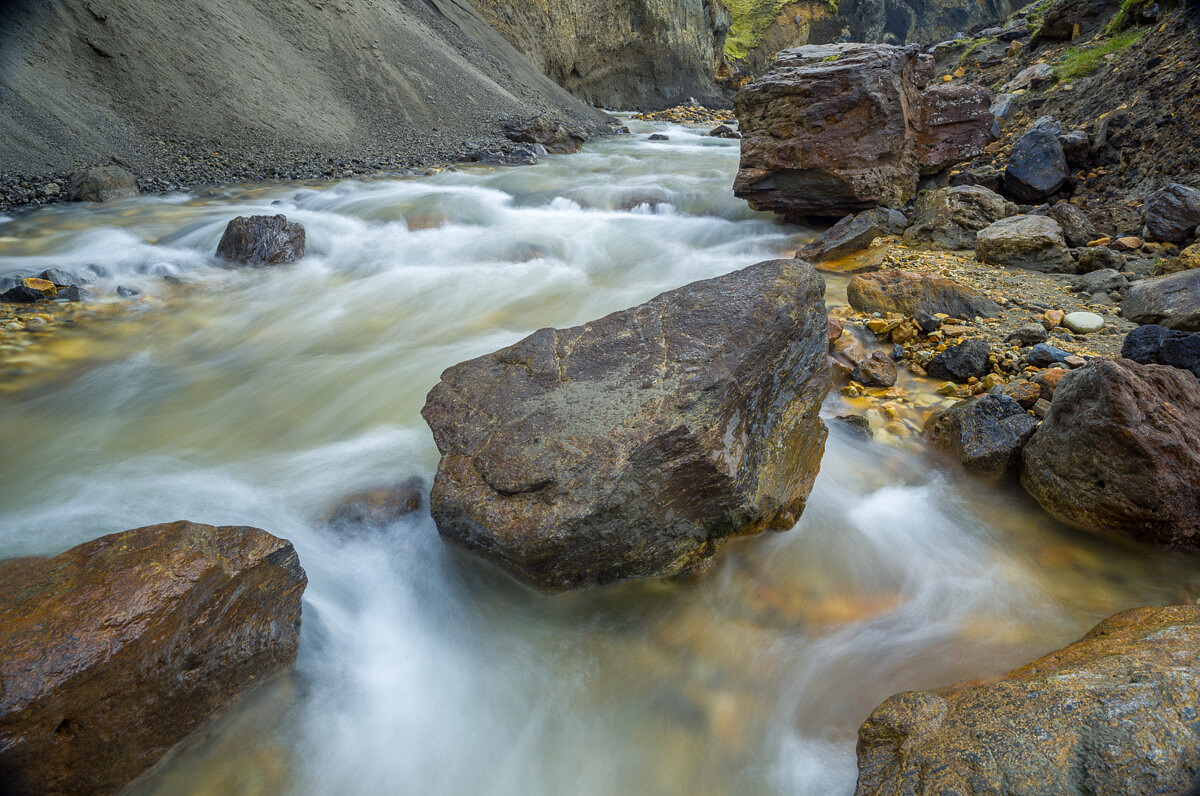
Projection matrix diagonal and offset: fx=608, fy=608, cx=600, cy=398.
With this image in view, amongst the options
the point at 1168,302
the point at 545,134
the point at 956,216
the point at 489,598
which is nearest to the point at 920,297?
the point at 1168,302

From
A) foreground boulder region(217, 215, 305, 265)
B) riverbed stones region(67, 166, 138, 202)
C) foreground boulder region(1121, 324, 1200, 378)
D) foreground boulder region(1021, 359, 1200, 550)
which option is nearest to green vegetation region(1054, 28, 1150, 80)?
foreground boulder region(1121, 324, 1200, 378)

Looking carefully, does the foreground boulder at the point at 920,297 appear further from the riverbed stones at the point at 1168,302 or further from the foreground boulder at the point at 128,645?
the foreground boulder at the point at 128,645

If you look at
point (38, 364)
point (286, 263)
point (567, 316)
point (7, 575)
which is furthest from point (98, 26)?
point (7, 575)

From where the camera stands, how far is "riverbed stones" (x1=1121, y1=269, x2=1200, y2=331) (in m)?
3.69

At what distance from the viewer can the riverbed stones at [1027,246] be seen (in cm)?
505

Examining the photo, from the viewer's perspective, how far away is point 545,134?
13180mm

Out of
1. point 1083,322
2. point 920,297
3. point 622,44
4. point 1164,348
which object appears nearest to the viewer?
point 1164,348

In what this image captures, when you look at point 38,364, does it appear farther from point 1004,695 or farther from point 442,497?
point 1004,695

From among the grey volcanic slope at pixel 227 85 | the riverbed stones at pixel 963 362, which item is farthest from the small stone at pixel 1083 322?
the grey volcanic slope at pixel 227 85

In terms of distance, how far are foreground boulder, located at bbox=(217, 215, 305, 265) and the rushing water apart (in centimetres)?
177

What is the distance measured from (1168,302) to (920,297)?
1.40 metres

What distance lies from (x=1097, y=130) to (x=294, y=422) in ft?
26.7

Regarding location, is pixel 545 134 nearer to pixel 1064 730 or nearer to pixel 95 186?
pixel 95 186

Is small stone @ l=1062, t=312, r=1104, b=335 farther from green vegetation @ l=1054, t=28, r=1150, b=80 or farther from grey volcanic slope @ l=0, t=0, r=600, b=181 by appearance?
grey volcanic slope @ l=0, t=0, r=600, b=181
